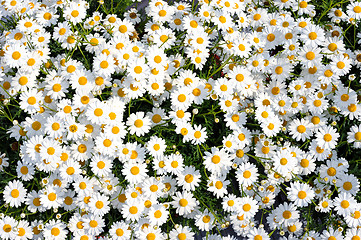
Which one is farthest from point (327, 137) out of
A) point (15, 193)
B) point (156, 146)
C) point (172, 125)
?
point (15, 193)

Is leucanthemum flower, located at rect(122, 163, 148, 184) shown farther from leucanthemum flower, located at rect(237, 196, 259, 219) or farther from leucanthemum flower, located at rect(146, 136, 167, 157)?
leucanthemum flower, located at rect(237, 196, 259, 219)

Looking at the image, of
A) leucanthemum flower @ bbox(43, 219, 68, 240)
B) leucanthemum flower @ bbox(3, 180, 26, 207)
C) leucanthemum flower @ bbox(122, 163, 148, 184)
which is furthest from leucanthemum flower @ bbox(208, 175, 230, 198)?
leucanthemum flower @ bbox(3, 180, 26, 207)

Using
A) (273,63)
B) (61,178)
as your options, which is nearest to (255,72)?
(273,63)

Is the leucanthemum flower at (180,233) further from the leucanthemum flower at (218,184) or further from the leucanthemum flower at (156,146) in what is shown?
the leucanthemum flower at (156,146)

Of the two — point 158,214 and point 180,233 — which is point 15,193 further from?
point 180,233

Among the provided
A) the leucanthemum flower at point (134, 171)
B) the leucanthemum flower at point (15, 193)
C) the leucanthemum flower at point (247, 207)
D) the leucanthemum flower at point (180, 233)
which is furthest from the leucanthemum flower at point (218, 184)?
the leucanthemum flower at point (15, 193)

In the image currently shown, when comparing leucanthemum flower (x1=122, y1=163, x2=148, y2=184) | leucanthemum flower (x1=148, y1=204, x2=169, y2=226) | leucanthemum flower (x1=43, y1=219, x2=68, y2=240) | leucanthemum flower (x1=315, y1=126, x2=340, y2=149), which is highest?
leucanthemum flower (x1=315, y1=126, x2=340, y2=149)

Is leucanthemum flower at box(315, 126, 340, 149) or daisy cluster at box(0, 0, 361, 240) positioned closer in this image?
daisy cluster at box(0, 0, 361, 240)

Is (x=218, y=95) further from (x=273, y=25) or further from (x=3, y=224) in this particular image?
(x=3, y=224)
